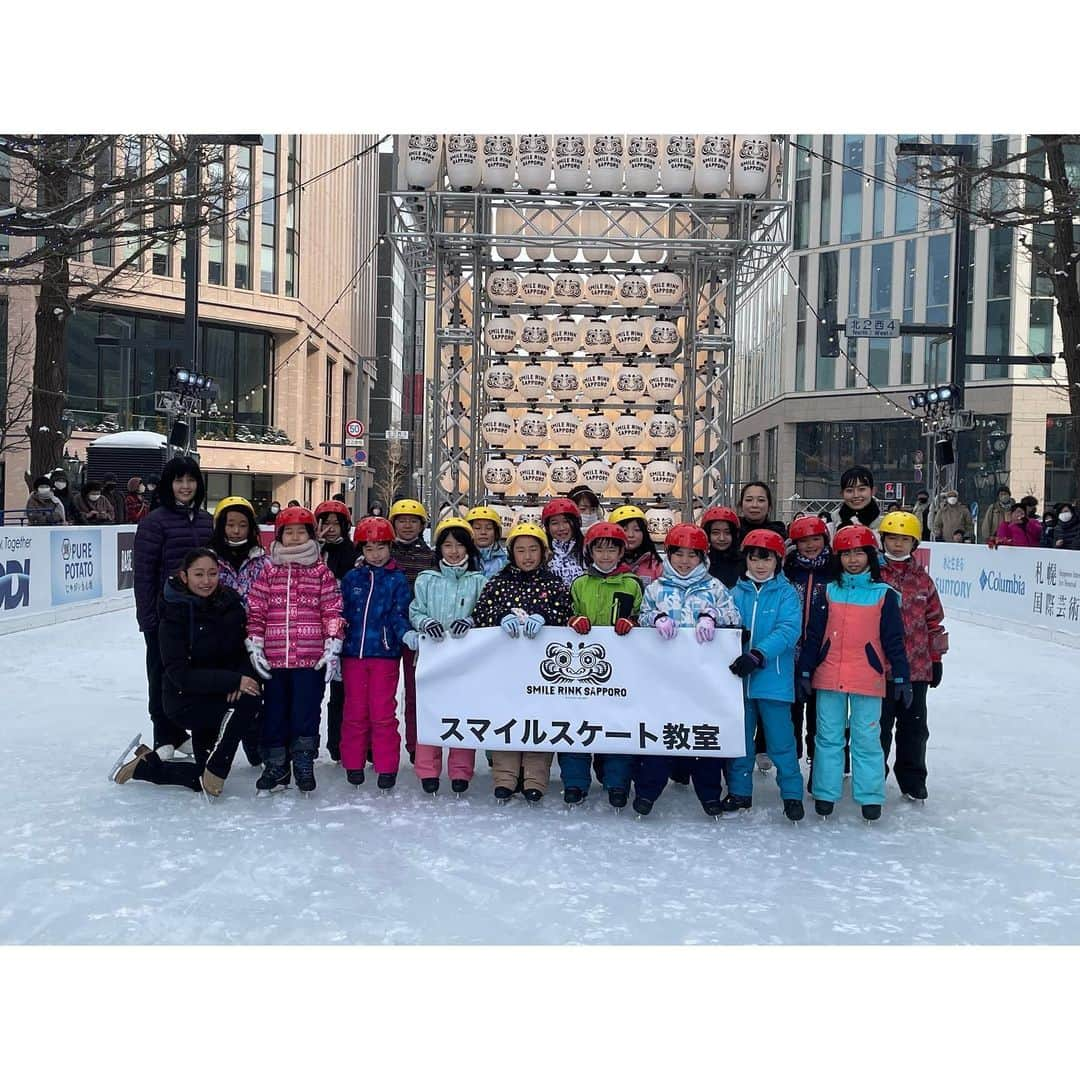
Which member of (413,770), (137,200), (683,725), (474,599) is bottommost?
(413,770)

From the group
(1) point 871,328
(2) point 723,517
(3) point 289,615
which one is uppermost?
(1) point 871,328

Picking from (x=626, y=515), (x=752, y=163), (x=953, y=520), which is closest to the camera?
(x=626, y=515)

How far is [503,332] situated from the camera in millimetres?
12359

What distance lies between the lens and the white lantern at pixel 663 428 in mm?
12250

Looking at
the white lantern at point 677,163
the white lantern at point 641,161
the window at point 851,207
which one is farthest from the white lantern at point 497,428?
the window at point 851,207

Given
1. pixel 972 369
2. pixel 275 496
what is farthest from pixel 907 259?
pixel 275 496

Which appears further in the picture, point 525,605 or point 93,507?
point 93,507

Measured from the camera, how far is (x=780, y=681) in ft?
17.8

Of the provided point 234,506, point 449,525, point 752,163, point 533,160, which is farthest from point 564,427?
point 449,525

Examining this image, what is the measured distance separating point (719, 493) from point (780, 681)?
7666mm

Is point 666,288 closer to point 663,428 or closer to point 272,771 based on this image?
point 663,428

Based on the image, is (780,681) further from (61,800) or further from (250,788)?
(61,800)

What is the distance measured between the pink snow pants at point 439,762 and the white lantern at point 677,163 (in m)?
8.29

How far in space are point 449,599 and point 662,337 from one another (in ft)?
23.6
